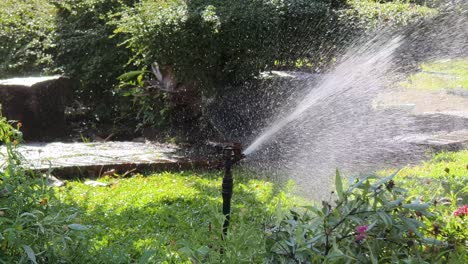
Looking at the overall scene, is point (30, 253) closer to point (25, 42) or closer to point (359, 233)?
point (359, 233)

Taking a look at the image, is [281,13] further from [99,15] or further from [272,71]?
[99,15]

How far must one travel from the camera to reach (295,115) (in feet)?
21.8

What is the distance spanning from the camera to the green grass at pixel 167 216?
7.54 feet

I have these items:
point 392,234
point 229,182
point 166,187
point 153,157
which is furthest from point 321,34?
point 392,234

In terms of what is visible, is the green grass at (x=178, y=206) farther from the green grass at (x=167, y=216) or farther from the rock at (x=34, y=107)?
the rock at (x=34, y=107)

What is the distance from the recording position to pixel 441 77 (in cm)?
1029

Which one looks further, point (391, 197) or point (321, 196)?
point (321, 196)

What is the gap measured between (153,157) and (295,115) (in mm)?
1585

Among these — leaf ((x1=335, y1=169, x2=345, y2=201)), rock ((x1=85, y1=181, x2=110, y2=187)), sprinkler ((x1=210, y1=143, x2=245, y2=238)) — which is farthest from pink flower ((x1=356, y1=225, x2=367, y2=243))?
rock ((x1=85, y1=181, x2=110, y2=187))

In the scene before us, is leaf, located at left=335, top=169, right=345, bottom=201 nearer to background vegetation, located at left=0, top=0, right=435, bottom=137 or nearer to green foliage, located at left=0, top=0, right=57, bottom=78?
background vegetation, located at left=0, top=0, right=435, bottom=137

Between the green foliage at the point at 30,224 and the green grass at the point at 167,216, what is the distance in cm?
18

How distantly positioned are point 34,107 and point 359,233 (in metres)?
6.23

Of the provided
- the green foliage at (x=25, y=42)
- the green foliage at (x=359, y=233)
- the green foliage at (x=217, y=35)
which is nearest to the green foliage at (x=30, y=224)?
the green foliage at (x=359, y=233)

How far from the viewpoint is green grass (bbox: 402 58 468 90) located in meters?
9.64
